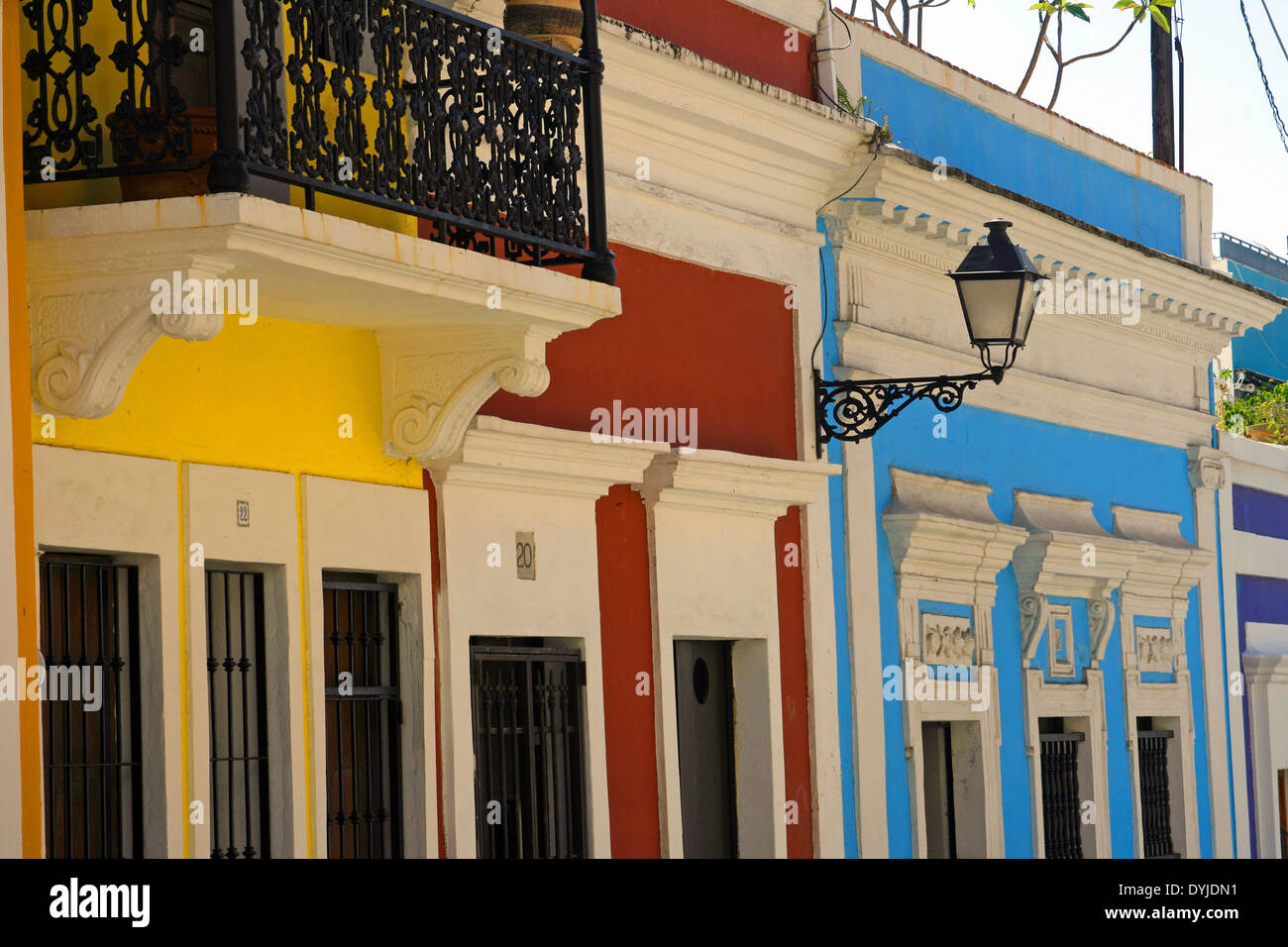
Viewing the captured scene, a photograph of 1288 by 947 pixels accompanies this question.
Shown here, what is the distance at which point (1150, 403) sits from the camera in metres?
13.3

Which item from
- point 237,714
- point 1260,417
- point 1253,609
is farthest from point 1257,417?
point 237,714

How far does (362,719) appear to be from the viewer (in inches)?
293

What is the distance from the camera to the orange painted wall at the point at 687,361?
8555 mm

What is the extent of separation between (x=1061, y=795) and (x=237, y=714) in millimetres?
6504

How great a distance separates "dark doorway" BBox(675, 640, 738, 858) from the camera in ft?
30.6

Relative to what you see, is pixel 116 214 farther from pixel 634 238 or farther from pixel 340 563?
pixel 634 238

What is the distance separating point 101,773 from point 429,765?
1452mm

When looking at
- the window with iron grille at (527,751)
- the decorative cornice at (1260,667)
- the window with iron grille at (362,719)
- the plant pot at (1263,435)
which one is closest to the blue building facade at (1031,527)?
the decorative cornice at (1260,667)

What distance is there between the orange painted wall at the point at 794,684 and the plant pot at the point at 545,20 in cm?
300

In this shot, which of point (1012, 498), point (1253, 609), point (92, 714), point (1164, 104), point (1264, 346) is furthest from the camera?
point (1264, 346)

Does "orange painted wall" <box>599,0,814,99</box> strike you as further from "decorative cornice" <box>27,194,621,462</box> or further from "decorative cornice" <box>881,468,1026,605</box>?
"decorative cornice" <box>27,194,621,462</box>

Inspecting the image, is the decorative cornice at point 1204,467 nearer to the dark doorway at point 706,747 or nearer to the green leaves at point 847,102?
the green leaves at point 847,102

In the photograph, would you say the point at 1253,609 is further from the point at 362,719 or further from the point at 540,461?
the point at 362,719
